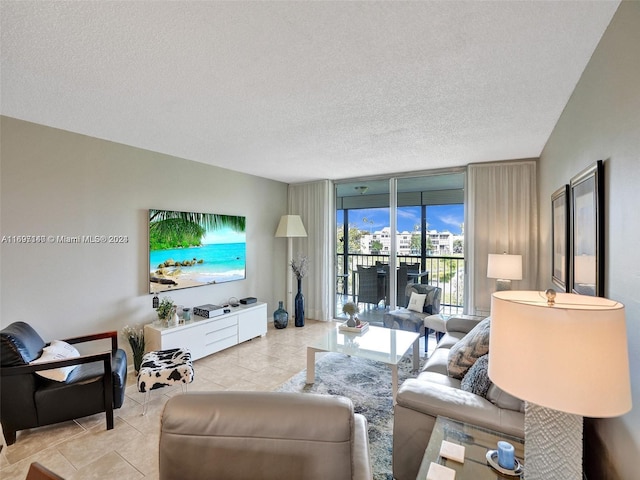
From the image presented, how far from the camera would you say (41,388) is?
7.16 ft

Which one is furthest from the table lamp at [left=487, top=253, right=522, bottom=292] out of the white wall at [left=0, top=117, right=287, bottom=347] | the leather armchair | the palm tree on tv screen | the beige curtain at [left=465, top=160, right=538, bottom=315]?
the white wall at [left=0, top=117, right=287, bottom=347]

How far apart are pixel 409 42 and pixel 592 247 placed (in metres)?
1.41

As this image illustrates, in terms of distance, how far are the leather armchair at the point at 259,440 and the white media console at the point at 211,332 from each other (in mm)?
2429

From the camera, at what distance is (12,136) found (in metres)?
2.52

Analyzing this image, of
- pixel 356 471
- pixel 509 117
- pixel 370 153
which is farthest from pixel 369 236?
pixel 356 471

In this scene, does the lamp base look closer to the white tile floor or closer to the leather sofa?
the leather sofa

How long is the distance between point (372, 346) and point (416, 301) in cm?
134

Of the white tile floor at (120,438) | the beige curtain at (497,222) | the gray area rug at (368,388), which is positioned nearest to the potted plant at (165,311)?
the white tile floor at (120,438)

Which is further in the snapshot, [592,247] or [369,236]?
[369,236]

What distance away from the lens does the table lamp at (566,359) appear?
0.82 metres

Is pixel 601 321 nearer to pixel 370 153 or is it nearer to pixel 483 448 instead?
pixel 483 448

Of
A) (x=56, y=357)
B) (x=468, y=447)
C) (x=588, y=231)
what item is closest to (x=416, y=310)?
(x=588, y=231)

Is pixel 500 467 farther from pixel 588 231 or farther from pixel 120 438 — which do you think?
pixel 120 438

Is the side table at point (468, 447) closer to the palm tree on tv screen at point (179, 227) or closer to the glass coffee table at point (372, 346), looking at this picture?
the glass coffee table at point (372, 346)
